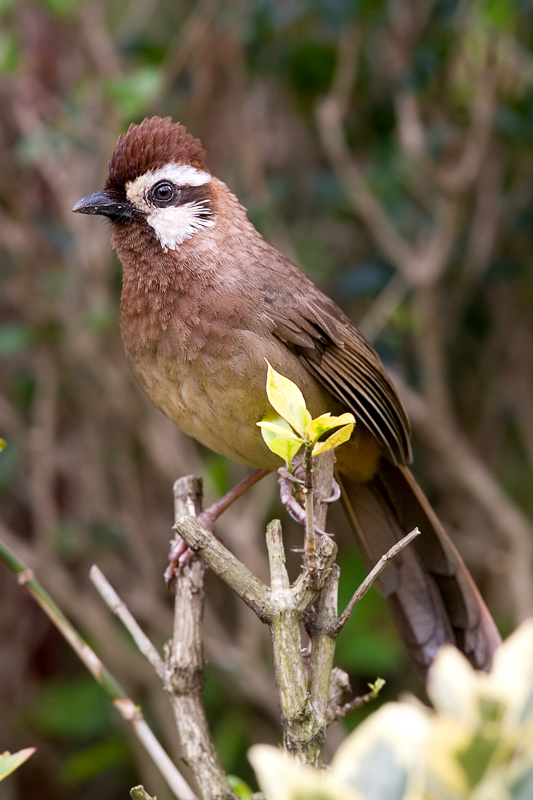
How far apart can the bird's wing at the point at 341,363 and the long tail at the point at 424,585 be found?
181 millimetres

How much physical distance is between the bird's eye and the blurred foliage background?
95 cm

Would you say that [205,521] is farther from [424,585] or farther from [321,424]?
[321,424]

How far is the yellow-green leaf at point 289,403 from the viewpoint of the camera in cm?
141

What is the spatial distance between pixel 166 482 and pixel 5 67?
1970 mm

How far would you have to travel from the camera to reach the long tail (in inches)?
99.8

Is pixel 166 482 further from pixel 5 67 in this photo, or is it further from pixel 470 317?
pixel 5 67

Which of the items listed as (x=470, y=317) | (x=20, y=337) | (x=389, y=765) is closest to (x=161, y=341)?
(x=20, y=337)

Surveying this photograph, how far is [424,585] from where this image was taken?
8.62 ft

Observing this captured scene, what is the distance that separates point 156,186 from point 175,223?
12cm

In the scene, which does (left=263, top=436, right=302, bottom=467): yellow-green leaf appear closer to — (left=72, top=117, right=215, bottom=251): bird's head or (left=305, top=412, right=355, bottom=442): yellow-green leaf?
(left=305, top=412, right=355, bottom=442): yellow-green leaf

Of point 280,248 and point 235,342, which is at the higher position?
point 280,248

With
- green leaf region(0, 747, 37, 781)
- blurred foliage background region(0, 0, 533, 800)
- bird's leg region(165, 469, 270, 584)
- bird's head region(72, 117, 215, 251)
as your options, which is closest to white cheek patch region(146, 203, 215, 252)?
bird's head region(72, 117, 215, 251)

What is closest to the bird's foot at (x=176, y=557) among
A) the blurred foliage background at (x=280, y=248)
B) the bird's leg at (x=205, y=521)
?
the bird's leg at (x=205, y=521)

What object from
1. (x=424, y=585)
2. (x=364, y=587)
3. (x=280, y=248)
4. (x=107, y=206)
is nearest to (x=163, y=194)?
(x=107, y=206)
